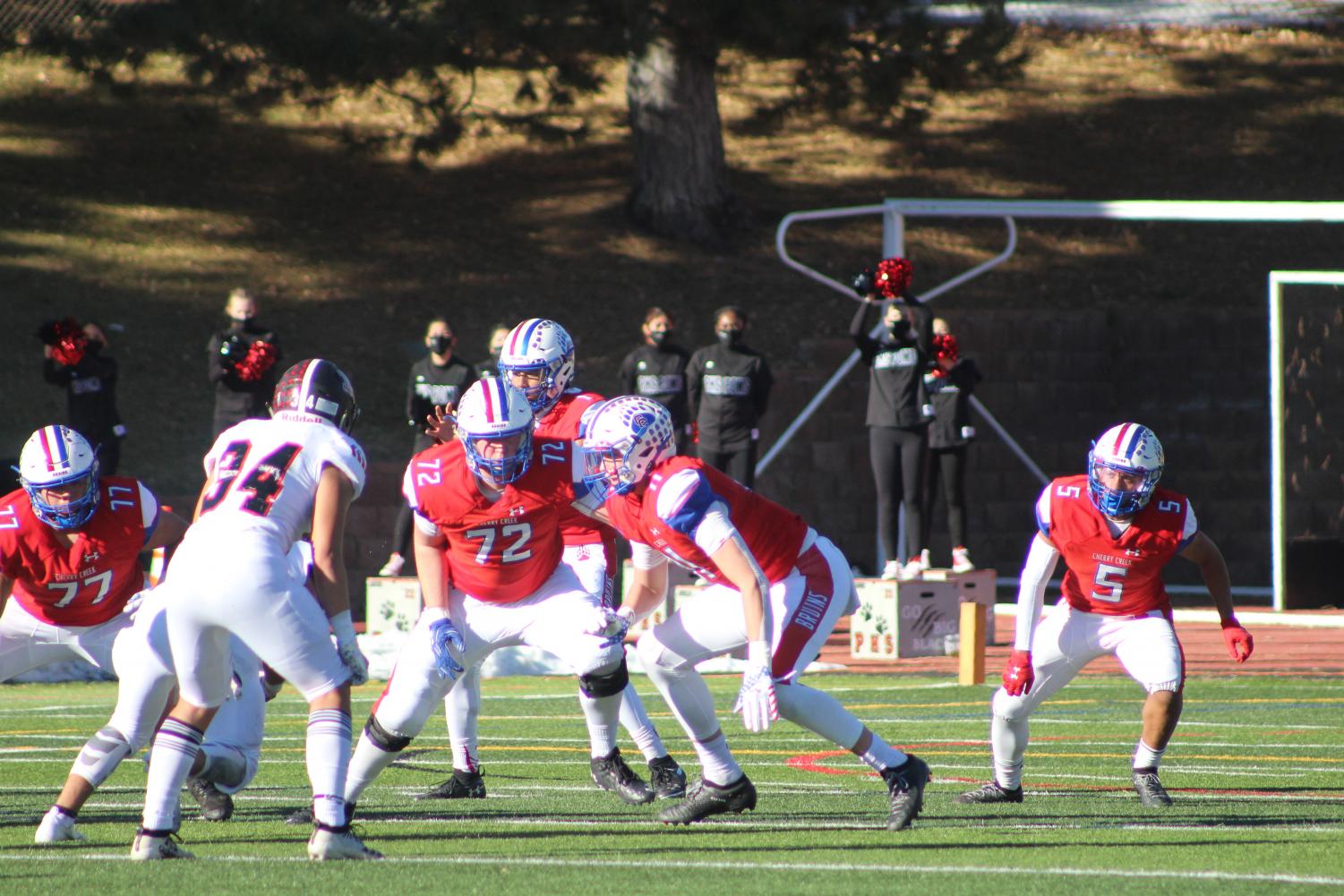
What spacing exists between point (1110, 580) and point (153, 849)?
4.12m

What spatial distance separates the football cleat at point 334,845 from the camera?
6.52 metres

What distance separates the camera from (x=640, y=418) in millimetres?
7488

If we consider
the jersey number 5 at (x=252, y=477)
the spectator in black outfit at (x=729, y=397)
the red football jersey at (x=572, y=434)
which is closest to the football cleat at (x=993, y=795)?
the red football jersey at (x=572, y=434)

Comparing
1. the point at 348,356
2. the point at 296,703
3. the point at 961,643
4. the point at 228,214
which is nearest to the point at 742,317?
the point at 961,643

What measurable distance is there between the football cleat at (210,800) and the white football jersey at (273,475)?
1.52 metres

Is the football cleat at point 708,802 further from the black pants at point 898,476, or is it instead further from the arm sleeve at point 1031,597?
the black pants at point 898,476

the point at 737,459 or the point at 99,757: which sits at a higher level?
the point at 737,459

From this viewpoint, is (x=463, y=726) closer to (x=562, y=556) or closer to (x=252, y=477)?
(x=562, y=556)

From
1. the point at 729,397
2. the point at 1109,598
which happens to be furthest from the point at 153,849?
the point at 729,397

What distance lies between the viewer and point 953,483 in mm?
16141

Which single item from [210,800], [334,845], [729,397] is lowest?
[210,800]

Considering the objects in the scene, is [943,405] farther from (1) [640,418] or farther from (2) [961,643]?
(1) [640,418]

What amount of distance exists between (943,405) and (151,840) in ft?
34.2

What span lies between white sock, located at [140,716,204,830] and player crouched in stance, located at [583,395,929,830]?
5.75ft
